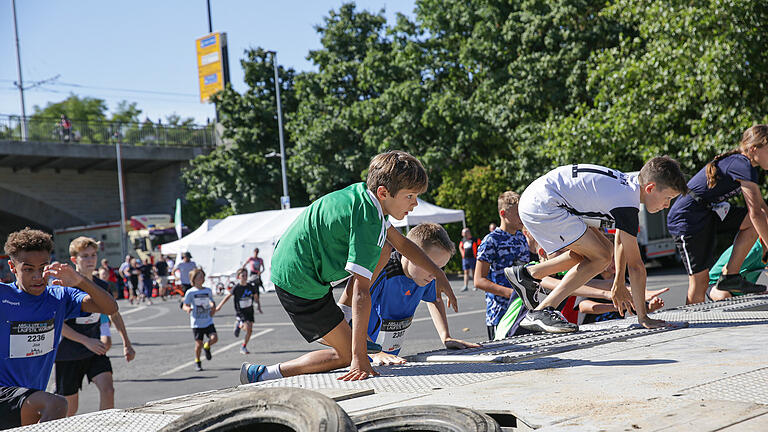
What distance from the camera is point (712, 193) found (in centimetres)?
739

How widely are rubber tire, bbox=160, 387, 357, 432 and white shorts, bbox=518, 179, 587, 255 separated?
3220 mm

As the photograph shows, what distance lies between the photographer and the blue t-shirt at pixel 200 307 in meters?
12.2

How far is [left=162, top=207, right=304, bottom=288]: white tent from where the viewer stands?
96.7ft

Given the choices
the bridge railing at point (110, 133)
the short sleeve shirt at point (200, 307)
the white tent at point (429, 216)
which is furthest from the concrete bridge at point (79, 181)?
the short sleeve shirt at point (200, 307)

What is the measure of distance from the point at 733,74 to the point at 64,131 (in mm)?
40504

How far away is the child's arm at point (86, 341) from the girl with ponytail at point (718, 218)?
5.59m

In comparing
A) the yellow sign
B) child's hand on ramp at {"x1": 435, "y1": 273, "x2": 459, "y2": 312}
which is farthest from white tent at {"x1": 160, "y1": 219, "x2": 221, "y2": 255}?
child's hand on ramp at {"x1": 435, "y1": 273, "x2": 459, "y2": 312}

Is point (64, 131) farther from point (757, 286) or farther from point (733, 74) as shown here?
point (757, 286)

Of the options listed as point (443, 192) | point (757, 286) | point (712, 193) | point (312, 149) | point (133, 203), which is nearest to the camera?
point (712, 193)

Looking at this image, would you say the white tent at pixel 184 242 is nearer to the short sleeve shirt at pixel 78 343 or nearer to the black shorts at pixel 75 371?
the short sleeve shirt at pixel 78 343

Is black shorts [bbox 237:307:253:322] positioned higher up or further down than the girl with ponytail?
further down

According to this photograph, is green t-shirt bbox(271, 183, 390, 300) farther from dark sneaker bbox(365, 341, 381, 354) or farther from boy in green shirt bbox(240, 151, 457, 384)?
dark sneaker bbox(365, 341, 381, 354)

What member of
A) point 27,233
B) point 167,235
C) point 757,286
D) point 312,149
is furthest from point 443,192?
point 27,233

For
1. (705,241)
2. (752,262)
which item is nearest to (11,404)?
(705,241)
